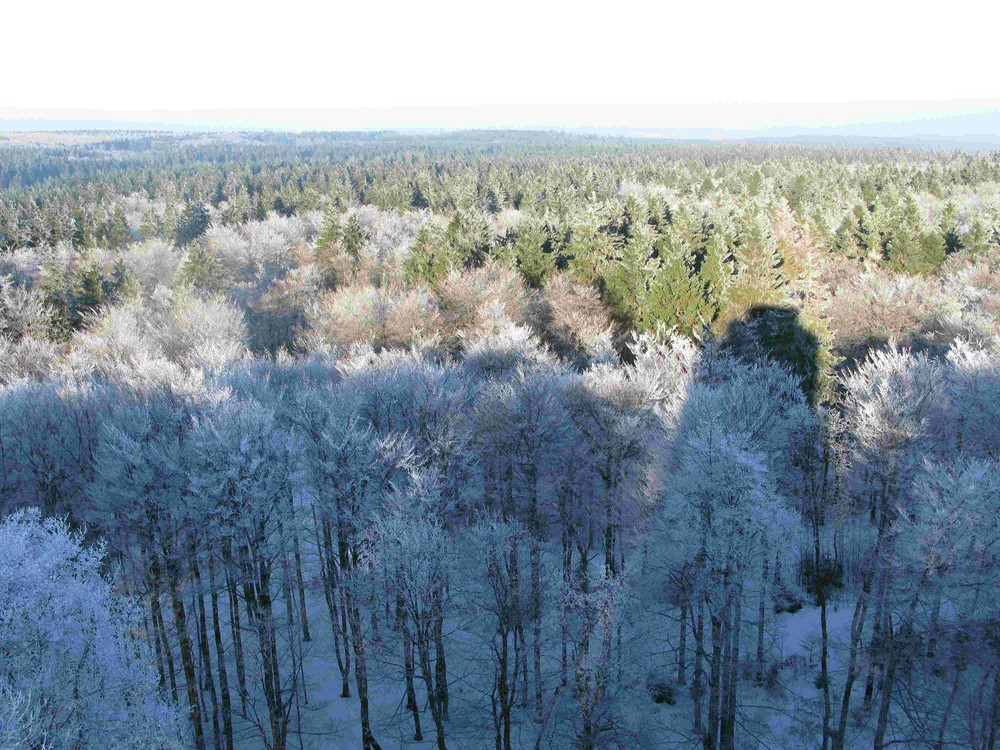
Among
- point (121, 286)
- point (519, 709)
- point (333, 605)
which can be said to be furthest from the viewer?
point (121, 286)

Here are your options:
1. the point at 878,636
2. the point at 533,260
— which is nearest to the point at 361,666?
the point at 878,636

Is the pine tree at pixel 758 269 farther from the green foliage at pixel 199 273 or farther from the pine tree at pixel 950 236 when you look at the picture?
the green foliage at pixel 199 273

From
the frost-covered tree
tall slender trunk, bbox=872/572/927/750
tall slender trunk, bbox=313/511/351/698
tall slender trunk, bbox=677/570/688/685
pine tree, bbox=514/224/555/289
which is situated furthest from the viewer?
pine tree, bbox=514/224/555/289

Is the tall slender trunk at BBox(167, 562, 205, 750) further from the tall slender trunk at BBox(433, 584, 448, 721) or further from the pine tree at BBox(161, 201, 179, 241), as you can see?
the pine tree at BBox(161, 201, 179, 241)

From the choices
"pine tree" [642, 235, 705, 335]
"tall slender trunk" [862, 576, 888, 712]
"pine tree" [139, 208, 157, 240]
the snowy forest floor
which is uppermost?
"pine tree" [139, 208, 157, 240]

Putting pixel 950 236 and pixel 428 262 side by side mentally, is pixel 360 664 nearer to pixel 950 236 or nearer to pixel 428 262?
pixel 428 262

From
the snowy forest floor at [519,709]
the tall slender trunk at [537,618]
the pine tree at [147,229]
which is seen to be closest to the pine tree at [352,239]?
the snowy forest floor at [519,709]

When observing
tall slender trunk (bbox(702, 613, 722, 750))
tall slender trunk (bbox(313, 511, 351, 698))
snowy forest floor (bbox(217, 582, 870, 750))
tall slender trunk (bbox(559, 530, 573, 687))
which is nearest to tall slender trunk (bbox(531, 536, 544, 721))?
snowy forest floor (bbox(217, 582, 870, 750))

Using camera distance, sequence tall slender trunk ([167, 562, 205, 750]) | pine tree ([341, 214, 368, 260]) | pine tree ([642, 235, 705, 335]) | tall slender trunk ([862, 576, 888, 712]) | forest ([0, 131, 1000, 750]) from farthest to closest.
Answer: pine tree ([341, 214, 368, 260])
pine tree ([642, 235, 705, 335])
tall slender trunk ([862, 576, 888, 712])
tall slender trunk ([167, 562, 205, 750])
forest ([0, 131, 1000, 750])

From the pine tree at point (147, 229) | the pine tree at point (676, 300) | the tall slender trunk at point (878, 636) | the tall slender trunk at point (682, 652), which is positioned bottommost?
the tall slender trunk at point (682, 652)

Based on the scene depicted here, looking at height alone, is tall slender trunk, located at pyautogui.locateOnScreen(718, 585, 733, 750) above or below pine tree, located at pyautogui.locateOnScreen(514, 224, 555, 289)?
below

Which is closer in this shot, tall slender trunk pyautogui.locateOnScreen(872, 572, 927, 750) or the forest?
the forest

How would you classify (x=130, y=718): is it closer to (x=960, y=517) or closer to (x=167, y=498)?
(x=167, y=498)
